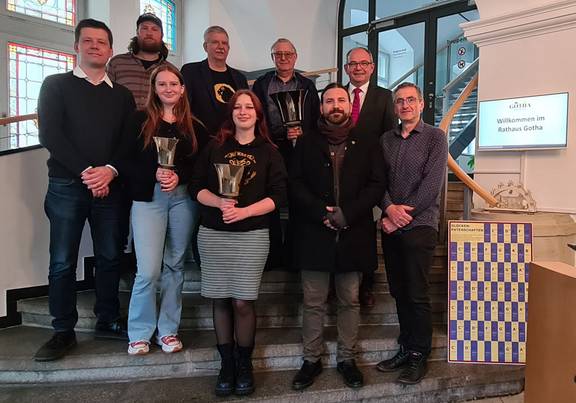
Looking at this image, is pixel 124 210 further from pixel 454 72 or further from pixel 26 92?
pixel 454 72

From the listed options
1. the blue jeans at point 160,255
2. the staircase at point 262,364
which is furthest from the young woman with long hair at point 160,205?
the staircase at point 262,364

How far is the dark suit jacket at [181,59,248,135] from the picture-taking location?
2.49 meters

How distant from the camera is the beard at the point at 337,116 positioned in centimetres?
204

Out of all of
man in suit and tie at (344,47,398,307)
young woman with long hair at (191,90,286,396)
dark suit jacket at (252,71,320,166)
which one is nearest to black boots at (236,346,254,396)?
young woman with long hair at (191,90,286,396)

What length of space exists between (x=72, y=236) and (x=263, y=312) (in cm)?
117

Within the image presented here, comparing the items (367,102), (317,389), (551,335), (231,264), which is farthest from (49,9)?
(551,335)

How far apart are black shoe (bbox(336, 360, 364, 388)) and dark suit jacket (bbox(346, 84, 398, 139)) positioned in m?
1.25

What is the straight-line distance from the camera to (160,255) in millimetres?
2129

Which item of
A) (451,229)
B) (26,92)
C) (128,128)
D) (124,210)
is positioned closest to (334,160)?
(451,229)

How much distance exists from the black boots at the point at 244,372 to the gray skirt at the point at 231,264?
0.27 metres

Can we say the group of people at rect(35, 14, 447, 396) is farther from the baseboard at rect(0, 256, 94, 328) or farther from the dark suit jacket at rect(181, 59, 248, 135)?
the baseboard at rect(0, 256, 94, 328)

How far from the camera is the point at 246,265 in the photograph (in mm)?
1958

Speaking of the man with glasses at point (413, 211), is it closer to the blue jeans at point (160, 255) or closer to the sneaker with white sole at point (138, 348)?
the blue jeans at point (160, 255)

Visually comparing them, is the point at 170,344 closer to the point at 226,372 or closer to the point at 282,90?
the point at 226,372
